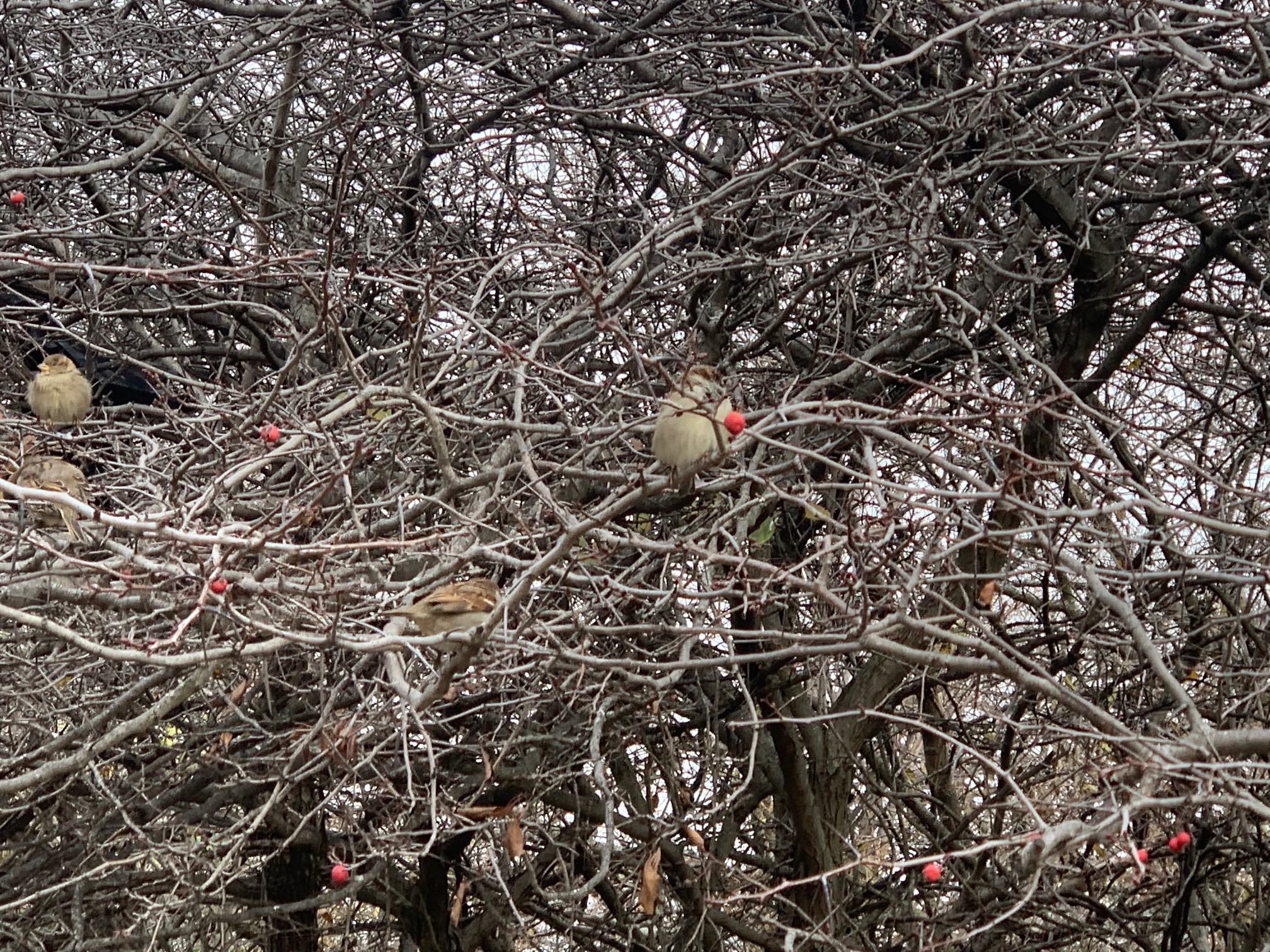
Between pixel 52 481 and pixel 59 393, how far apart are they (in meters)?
1.13

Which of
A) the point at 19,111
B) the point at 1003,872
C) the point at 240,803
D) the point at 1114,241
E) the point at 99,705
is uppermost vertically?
the point at 1114,241

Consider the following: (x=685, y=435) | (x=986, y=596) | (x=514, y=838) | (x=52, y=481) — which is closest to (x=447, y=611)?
(x=685, y=435)

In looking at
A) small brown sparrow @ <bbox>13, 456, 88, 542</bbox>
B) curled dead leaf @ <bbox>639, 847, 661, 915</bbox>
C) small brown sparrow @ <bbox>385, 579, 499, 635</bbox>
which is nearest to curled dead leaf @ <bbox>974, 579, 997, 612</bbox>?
curled dead leaf @ <bbox>639, 847, 661, 915</bbox>

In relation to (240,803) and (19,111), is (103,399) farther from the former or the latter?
(240,803)

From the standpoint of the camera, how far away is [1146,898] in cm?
732

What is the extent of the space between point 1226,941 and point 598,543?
3996 mm

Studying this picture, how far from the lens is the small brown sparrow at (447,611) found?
13.2 feet

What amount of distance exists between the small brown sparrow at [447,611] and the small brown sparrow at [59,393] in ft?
7.86

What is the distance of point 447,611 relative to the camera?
404 centimetres

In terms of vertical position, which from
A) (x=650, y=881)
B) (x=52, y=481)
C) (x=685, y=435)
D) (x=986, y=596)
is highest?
(x=685, y=435)

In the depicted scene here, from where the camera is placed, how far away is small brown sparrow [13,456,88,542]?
4660mm

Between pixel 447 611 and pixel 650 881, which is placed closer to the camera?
pixel 447 611

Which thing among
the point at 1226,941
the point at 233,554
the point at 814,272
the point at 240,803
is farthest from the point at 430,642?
the point at 1226,941

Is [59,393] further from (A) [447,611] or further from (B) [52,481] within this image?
(A) [447,611]
